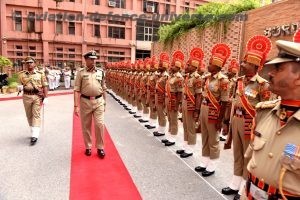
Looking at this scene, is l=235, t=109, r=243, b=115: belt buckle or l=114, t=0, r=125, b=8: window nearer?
l=235, t=109, r=243, b=115: belt buckle

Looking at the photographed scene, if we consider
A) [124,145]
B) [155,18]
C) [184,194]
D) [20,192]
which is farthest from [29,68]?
[155,18]

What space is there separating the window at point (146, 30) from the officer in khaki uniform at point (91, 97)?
91.0ft

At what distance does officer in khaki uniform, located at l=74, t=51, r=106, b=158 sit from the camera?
5.59 m

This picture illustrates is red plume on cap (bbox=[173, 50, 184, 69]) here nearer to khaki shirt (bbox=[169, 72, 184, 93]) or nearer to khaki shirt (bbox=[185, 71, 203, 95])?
khaki shirt (bbox=[169, 72, 184, 93])

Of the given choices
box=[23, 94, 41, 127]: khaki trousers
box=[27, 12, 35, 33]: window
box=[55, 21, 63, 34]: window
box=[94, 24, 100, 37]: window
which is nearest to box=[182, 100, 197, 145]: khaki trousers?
box=[23, 94, 41, 127]: khaki trousers

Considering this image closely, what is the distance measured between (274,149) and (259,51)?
219cm

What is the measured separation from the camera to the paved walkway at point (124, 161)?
418cm

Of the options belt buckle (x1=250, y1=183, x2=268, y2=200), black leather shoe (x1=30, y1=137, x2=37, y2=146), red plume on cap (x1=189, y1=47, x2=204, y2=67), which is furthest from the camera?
black leather shoe (x1=30, y1=137, x2=37, y2=146)

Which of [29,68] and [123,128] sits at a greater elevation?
[29,68]

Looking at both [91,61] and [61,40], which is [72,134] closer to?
[91,61]

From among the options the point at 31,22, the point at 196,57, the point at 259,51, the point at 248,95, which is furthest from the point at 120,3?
the point at 248,95

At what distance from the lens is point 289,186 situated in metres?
1.81

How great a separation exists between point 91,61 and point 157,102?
2.34 m

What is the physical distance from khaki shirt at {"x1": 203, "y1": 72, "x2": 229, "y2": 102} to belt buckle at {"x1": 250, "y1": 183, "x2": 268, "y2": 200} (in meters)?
2.54
